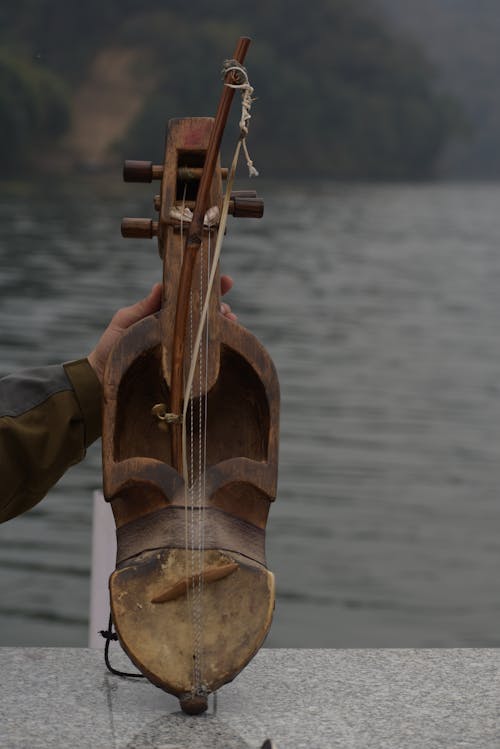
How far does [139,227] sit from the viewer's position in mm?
2545

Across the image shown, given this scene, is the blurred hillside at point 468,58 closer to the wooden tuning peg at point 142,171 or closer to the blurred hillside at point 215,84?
the blurred hillside at point 215,84

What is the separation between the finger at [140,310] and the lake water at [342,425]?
224 inches

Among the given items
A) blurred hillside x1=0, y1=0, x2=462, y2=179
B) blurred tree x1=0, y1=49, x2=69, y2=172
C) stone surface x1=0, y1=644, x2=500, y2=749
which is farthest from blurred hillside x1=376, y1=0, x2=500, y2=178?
stone surface x1=0, y1=644, x2=500, y2=749

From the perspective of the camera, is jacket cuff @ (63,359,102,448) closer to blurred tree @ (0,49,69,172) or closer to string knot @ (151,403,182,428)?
string knot @ (151,403,182,428)

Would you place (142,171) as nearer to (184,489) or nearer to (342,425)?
(184,489)

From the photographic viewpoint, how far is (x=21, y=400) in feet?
8.29

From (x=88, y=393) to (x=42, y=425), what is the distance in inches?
3.9

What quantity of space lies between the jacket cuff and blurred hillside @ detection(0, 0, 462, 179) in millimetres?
39671

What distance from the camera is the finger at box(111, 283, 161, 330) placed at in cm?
252

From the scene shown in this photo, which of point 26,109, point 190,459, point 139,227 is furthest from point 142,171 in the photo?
point 26,109

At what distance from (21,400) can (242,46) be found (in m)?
0.71

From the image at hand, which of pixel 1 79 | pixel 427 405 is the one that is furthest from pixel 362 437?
pixel 1 79

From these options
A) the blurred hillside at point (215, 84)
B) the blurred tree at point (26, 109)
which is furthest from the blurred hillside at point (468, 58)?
the blurred tree at point (26, 109)

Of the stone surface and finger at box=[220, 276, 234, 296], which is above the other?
finger at box=[220, 276, 234, 296]
